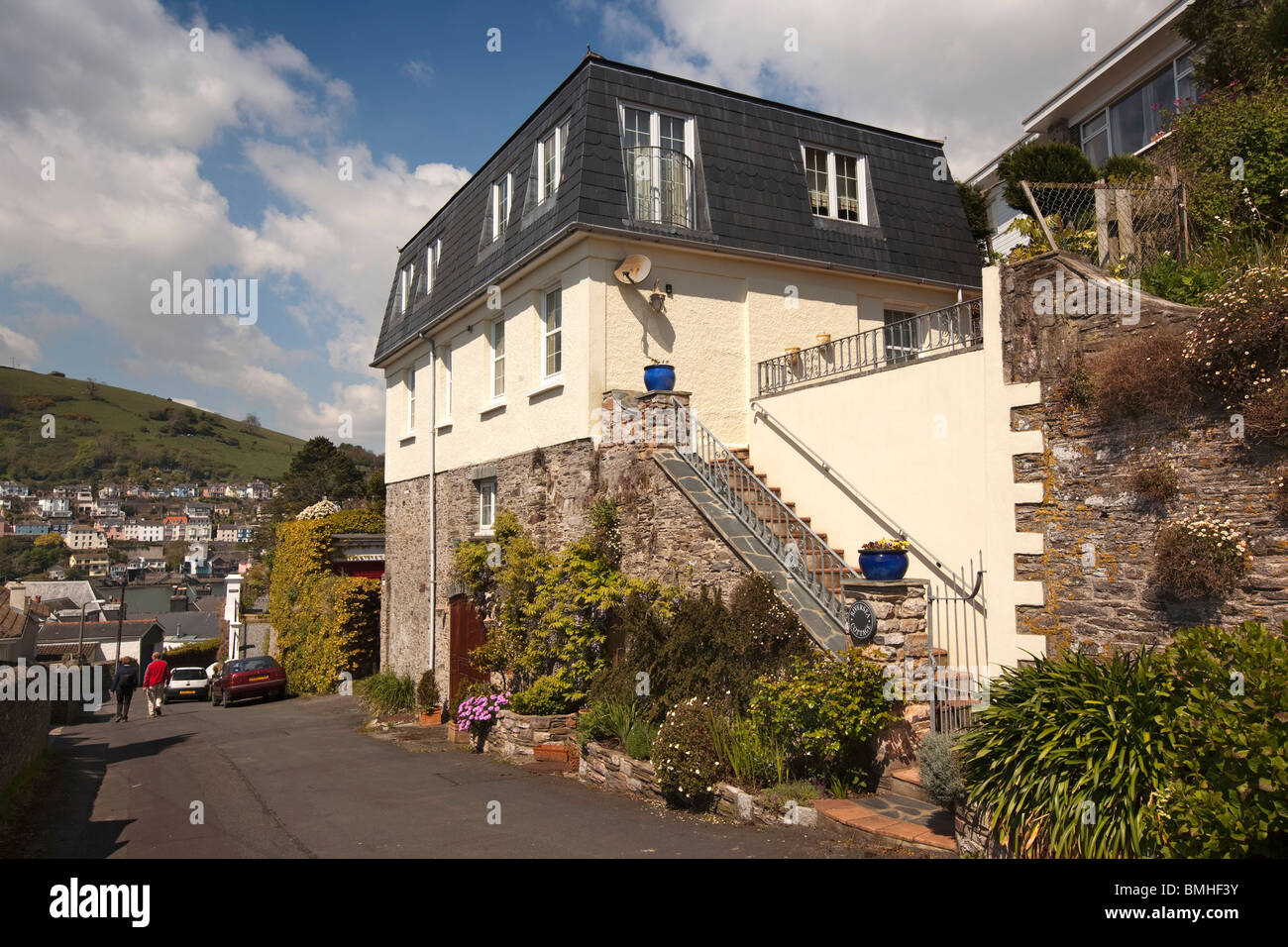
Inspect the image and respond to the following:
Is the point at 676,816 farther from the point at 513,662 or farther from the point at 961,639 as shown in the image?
the point at 513,662

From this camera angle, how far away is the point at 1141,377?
7574 mm

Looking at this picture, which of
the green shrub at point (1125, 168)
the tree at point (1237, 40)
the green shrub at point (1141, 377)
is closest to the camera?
the green shrub at point (1141, 377)

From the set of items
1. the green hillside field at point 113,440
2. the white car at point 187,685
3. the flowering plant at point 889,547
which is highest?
the green hillside field at point 113,440

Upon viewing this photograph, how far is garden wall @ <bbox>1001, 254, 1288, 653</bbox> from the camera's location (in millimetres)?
6902

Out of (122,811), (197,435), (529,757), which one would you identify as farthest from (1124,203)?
(197,435)

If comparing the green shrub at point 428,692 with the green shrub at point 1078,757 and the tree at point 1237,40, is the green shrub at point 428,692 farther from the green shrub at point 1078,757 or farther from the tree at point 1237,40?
the tree at point 1237,40

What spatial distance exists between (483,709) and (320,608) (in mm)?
14621

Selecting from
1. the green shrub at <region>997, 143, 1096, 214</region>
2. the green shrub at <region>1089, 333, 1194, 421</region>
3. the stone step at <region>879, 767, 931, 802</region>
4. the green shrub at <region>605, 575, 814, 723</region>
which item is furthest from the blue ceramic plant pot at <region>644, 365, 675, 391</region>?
the stone step at <region>879, 767, 931, 802</region>

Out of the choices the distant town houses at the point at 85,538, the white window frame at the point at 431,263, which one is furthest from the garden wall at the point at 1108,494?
the distant town houses at the point at 85,538

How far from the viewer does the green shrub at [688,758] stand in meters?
8.56

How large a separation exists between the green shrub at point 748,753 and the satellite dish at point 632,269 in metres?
7.16

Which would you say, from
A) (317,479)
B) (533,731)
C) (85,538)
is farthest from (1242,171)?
(85,538)

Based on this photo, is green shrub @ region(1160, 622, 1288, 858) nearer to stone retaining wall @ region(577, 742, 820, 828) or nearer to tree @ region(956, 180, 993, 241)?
stone retaining wall @ region(577, 742, 820, 828)
